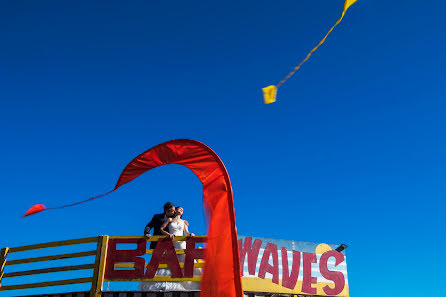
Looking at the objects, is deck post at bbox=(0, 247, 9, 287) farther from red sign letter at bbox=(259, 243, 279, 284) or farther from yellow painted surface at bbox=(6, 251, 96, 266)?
red sign letter at bbox=(259, 243, 279, 284)

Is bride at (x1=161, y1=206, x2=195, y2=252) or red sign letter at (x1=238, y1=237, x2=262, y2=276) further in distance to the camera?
red sign letter at (x1=238, y1=237, x2=262, y2=276)

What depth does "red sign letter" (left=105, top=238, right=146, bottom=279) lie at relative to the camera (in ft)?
28.2

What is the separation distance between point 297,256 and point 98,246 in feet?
15.9

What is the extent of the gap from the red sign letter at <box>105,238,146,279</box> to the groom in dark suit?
0.68 feet

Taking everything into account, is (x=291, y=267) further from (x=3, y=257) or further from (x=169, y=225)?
(x=3, y=257)

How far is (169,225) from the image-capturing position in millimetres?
9055

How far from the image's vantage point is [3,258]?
968 centimetres

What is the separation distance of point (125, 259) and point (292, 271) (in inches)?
164

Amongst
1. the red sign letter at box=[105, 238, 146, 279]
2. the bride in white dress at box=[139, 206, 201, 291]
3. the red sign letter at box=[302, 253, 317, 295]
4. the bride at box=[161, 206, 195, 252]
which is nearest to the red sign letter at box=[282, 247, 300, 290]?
the red sign letter at box=[302, 253, 317, 295]

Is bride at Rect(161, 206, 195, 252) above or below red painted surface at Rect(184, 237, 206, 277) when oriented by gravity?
above

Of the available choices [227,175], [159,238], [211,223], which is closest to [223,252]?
[211,223]

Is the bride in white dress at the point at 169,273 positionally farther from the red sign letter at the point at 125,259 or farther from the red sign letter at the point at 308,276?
the red sign letter at the point at 308,276

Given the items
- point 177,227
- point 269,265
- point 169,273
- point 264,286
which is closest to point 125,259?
point 169,273

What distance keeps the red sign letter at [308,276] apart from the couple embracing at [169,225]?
132 inches
